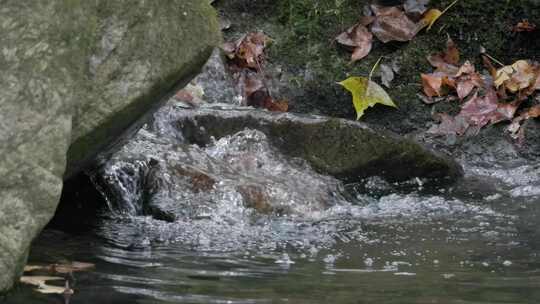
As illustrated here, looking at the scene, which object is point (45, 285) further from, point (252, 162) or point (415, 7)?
point (415, 7)

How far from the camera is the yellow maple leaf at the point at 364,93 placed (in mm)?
5980

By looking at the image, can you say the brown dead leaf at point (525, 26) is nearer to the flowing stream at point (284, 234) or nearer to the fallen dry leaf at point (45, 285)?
the flowing stream at point (284, 234)

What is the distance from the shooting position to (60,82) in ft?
8.68

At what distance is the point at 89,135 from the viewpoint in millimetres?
2984

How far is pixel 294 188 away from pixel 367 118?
1.61 metres

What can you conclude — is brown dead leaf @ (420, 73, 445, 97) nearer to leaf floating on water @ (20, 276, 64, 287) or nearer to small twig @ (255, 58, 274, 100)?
small twig @ (255, 58, 274, 100)

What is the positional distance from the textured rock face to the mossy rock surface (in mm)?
3166

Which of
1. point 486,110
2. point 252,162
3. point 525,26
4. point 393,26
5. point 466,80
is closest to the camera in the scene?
point 252,162

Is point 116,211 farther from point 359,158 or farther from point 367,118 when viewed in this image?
point 367,118

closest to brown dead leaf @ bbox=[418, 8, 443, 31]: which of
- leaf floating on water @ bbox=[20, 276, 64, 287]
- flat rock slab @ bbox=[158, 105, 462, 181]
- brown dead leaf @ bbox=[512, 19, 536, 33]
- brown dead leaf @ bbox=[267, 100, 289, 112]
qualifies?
brown dead leaf @ bbox=[512, 19, 536, 33]

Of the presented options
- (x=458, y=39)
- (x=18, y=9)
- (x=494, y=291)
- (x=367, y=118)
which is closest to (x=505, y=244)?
(x=494, y=291)

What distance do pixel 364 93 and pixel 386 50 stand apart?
0.45m

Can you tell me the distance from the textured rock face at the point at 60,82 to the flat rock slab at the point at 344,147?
2.03 m

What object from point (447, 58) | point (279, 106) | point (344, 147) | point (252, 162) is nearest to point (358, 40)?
point (447, 58)
